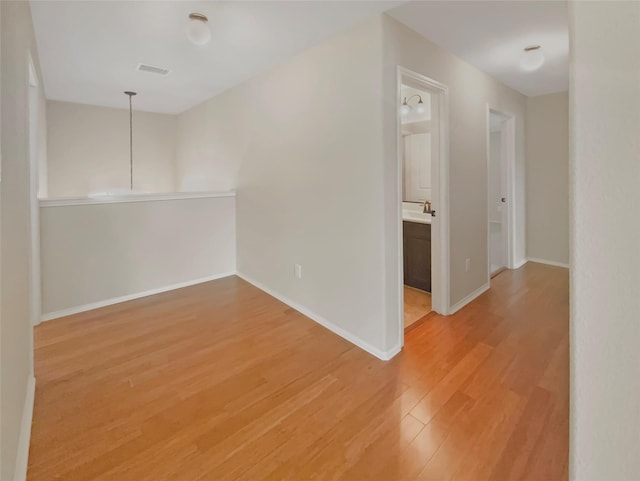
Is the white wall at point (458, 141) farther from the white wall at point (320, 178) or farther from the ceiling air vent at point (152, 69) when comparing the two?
the ceiling air vent at point (152, 69)

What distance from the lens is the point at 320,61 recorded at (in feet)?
8.64

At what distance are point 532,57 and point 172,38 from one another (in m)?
2.97

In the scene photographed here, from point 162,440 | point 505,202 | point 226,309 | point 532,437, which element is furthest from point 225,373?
point 505,202

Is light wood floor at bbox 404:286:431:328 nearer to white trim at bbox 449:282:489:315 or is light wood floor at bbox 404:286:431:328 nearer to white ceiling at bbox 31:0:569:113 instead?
white trim at bbox 449:282:489:315

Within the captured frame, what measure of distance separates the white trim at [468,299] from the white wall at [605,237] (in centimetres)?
262

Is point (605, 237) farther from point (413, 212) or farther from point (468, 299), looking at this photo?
point (413, 212)

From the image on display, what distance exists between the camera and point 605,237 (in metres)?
0.50

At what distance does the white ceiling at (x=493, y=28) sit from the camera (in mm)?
2107

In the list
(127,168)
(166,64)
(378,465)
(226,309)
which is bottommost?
(378,465)

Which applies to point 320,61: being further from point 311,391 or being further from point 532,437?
point 532,437

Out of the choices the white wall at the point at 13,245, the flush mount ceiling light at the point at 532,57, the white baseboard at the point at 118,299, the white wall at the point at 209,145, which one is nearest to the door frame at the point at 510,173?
the flush mount ceiling light at the point at 532,57

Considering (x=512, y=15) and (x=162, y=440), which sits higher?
(x=512, y=15)

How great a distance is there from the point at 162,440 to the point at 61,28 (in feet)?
9.50

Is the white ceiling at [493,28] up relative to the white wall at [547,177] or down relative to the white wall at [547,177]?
up
